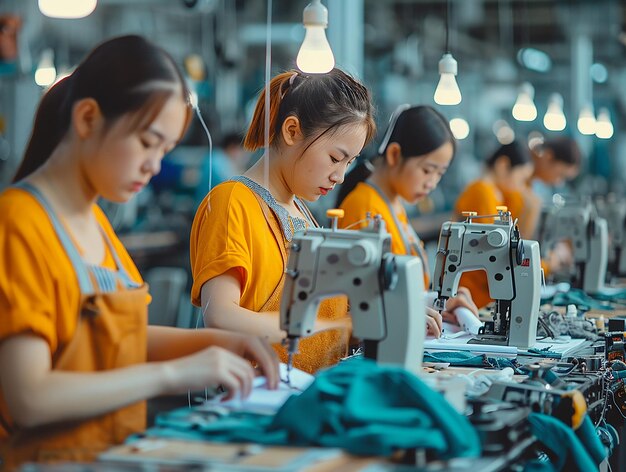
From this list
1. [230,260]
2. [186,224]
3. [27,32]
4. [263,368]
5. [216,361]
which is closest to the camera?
[216,361]

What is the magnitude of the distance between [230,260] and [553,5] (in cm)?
1325

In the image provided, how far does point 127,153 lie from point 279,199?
1.09 metres

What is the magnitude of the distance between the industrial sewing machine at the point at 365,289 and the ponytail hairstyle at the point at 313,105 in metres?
0.63

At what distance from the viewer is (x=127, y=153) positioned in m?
2.23

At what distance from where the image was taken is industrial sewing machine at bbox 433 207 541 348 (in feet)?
11.5

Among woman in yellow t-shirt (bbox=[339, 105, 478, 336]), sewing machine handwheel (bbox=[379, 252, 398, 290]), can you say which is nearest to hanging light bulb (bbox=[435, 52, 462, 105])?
woman in yellow t-shirt (bbox=[339, 105, 478, 336])

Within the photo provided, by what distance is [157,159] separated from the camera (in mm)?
2283

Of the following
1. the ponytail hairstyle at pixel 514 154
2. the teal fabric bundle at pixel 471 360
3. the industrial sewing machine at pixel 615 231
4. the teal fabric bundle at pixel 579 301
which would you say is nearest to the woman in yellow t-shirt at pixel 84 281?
the teal fabric bundle at pixel 471 360

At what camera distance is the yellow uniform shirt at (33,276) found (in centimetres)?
208

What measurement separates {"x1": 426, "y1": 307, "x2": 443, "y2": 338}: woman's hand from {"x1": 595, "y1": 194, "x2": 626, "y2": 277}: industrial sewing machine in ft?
10.9

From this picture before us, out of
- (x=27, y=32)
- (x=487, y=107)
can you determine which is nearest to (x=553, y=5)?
(x=487, y=107)

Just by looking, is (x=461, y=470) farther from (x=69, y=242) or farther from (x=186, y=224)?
(x=186, y=224)

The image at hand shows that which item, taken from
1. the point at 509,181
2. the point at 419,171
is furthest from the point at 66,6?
the point at 509,181

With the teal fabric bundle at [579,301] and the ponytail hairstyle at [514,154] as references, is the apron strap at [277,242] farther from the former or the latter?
the ponytail hairstyle at [514,154]
